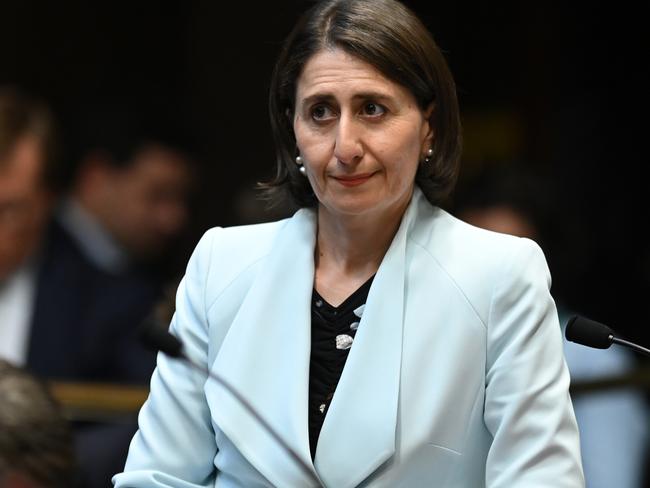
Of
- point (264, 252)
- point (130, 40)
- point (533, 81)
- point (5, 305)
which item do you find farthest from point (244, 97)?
point (264, 252)

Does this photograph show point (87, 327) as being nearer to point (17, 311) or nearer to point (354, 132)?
point (17, 311)

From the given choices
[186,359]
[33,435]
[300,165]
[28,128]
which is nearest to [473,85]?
[28,128]

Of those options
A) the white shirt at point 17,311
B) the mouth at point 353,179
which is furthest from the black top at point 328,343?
the white shirt at point 17,311

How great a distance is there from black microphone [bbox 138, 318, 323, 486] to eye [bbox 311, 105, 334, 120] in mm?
425

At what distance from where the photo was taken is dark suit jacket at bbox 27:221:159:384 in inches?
206

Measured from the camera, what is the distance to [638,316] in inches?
277

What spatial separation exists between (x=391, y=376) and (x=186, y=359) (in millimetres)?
336

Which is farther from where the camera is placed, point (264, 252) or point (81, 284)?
point (81, 284)

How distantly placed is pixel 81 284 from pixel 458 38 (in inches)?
105

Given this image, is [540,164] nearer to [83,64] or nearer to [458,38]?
[458,38]

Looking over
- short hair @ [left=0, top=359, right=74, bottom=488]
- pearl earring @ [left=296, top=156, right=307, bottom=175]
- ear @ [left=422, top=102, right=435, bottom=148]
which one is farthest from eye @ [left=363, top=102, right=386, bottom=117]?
short hair @ [left=0, top=359, right=74, bottom=488]

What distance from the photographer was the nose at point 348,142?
8.90 ft

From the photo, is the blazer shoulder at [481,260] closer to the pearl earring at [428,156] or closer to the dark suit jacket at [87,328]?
the pearl earring at [428,156]

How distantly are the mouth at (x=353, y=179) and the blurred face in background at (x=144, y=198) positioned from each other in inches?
146
